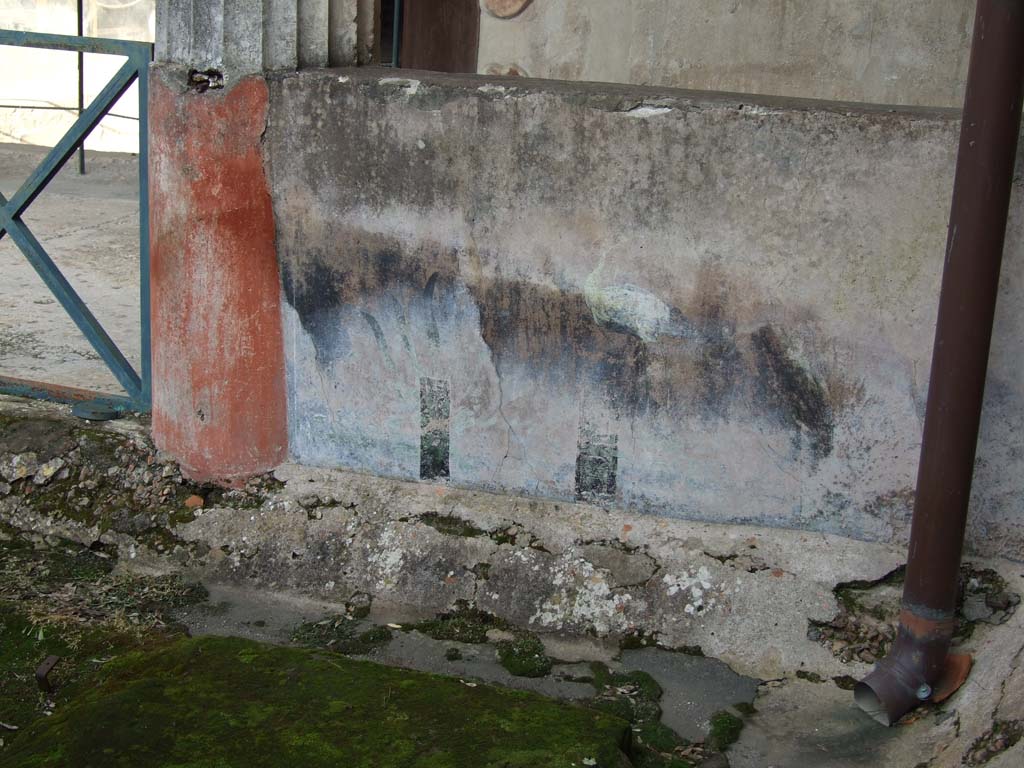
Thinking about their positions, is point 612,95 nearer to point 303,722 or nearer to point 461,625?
point 461,625

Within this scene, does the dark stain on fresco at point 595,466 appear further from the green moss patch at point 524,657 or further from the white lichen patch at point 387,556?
the white lichen patch at point 387,556

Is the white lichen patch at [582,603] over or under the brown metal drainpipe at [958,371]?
under

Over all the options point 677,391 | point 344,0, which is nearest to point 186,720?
point 677,391

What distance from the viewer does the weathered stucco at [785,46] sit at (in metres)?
4.88

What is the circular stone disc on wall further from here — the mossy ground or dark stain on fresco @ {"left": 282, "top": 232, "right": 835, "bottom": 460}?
the mossy ground

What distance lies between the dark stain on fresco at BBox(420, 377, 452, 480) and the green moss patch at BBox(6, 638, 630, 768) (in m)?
0.73

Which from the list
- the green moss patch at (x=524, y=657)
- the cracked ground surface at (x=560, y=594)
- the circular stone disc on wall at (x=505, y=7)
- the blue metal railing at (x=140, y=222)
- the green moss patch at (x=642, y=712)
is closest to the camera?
the green moss patch at (x=642, y=712)

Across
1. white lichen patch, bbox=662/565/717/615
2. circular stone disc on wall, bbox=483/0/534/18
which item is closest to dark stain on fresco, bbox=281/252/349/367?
white lichen patch, bbox=662/565/717/615

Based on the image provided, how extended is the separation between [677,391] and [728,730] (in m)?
0.89

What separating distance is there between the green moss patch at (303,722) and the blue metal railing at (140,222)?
1248 millimetres

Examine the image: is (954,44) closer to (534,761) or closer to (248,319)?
(248,319)

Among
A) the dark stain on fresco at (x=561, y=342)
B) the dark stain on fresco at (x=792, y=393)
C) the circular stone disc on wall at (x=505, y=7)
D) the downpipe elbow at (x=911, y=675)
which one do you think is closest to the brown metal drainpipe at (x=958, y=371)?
the downpipe elbow at (x=911, y=675)

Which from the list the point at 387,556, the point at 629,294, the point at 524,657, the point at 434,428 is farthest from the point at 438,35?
the point at 524,657

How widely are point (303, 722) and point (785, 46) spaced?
3.64 metres
